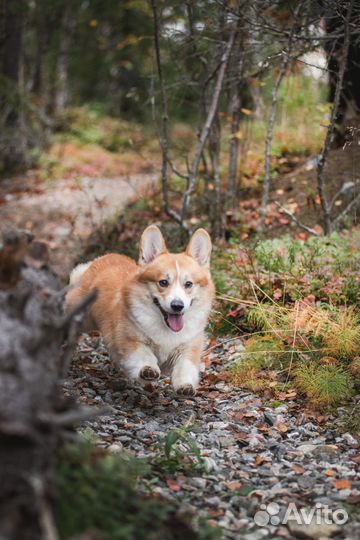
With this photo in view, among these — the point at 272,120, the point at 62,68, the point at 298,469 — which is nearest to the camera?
the point at 298,469

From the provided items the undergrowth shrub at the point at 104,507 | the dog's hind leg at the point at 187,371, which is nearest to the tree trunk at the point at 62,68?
the dog's hind leg at the point at 187,371

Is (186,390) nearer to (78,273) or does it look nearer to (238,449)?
(238,449)

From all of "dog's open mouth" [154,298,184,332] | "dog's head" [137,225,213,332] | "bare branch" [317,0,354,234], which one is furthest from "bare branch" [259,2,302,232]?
"dog's open mouth" [154,298,184,332]

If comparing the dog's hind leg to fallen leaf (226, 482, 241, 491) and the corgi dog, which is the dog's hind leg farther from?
fallen leaf (226, 482, 241, 491)

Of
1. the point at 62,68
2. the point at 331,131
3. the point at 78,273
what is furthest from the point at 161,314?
the point at 62,68

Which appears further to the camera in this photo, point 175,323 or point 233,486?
point 175,323

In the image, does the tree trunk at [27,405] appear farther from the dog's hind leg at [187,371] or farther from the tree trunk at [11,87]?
the tree trunk at [11,87]

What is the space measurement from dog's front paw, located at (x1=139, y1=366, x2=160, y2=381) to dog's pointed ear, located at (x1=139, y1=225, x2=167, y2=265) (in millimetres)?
1019

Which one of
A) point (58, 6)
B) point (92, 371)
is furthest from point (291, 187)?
point (58, 6)

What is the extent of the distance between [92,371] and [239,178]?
507 centimetres

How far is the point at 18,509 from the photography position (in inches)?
93.0

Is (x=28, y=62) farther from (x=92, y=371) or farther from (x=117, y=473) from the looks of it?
(x=117, y=473)

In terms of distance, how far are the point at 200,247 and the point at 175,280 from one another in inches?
23.4

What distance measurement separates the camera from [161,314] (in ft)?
17.6
